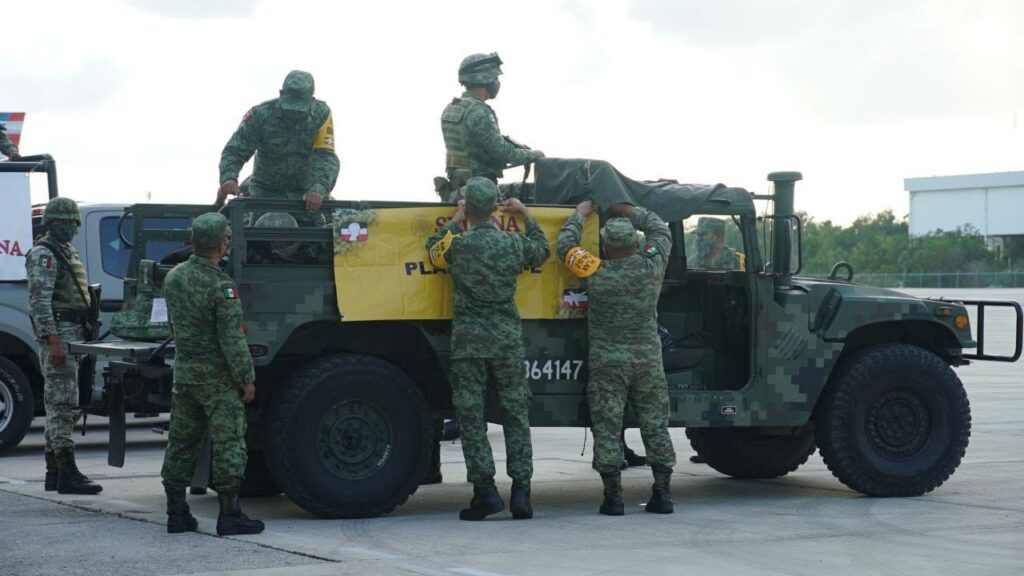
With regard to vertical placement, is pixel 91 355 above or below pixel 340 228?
below

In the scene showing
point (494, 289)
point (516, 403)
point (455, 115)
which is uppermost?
point (455, 115)

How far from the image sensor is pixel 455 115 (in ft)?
33.0

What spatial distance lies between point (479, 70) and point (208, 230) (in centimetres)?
248

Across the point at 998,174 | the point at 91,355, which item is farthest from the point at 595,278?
the point at 998,174

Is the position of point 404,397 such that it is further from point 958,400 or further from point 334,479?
point 958,400

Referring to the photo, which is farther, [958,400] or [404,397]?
[958,400]

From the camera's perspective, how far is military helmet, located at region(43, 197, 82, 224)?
10.3 meters

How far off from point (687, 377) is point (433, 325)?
5.70 ft

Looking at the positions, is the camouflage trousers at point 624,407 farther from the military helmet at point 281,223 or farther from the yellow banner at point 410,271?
the military helmet at point 281,223

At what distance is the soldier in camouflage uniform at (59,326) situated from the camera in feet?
33.4

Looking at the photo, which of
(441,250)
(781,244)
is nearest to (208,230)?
(441,250)

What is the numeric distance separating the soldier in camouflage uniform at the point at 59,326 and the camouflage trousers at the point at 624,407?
336 cm

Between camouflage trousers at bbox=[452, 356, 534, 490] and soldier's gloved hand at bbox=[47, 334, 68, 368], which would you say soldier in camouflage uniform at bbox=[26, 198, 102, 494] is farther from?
camouflage trousers at bbox=[452, 356, 534, 490]

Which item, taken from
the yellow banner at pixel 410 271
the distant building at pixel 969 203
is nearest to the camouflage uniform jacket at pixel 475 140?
the yellow banner at pixel 410 271
